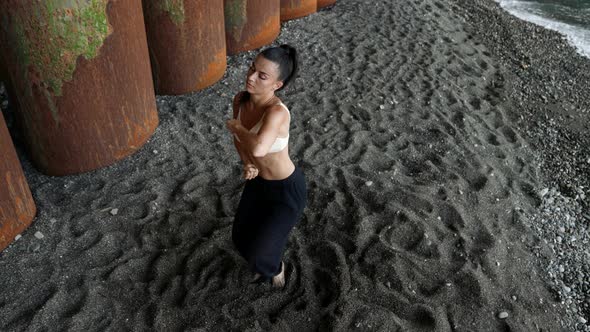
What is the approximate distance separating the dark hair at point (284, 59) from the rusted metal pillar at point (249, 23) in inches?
158

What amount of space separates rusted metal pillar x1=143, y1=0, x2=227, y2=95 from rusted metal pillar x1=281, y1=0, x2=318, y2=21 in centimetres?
227

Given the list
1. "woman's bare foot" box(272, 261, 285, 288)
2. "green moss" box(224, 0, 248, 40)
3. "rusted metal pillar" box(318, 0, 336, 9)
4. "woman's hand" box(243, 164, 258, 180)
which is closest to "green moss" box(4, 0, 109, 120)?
"woman's hand" box(243, 164, 258, 180)

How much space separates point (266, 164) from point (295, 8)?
223 inches

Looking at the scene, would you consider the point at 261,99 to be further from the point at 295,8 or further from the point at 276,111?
the point at 295,8

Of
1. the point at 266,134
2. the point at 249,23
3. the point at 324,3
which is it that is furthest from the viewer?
the point at 324,3

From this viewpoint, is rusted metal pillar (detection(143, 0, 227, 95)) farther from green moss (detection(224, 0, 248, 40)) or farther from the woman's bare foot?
the woman's bare foot

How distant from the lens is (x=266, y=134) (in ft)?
8.63

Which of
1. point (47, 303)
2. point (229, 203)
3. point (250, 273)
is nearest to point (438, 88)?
point (229, 203)

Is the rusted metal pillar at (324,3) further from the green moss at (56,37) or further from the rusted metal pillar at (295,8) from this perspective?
the green moss at (56,37)

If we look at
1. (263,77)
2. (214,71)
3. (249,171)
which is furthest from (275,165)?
(214,71)

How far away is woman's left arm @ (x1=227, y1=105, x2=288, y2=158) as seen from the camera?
8.57 ft

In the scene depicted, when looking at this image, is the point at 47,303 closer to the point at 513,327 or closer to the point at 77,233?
the point at 77,233

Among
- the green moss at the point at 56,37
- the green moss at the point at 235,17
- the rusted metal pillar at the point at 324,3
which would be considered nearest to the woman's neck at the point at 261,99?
the green moss at the point at 56,37

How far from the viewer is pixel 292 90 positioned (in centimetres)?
609
